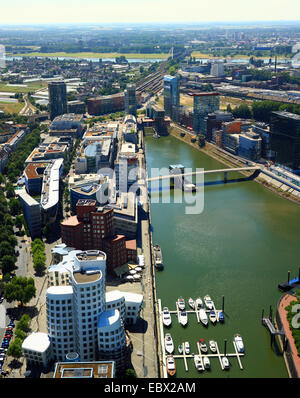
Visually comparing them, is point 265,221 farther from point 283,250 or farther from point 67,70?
point 67,70

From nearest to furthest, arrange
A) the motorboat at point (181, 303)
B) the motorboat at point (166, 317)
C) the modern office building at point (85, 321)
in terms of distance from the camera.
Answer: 1. the modern office building at point (85, 321)
2. the motorboat at point (166, 317)
3. the motorboat at point (181, 303)

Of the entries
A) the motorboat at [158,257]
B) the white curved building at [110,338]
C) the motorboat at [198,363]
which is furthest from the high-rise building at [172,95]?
the white curved building at [110,338]

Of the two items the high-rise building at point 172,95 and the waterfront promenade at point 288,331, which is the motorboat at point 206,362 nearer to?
the waterfront promenade at point 288,331

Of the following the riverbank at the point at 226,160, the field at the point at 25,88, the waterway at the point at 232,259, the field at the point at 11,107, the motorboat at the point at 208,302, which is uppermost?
the field at the point at 25,88

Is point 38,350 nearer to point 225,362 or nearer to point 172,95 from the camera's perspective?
point 225,362

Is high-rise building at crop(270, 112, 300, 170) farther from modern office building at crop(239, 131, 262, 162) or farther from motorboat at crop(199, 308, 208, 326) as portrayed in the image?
motorboat at crop(199, 308, 208, 326)

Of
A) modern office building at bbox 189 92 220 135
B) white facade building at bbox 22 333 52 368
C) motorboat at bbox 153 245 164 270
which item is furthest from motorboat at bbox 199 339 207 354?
modern office building at bbox 189 92 220 135
